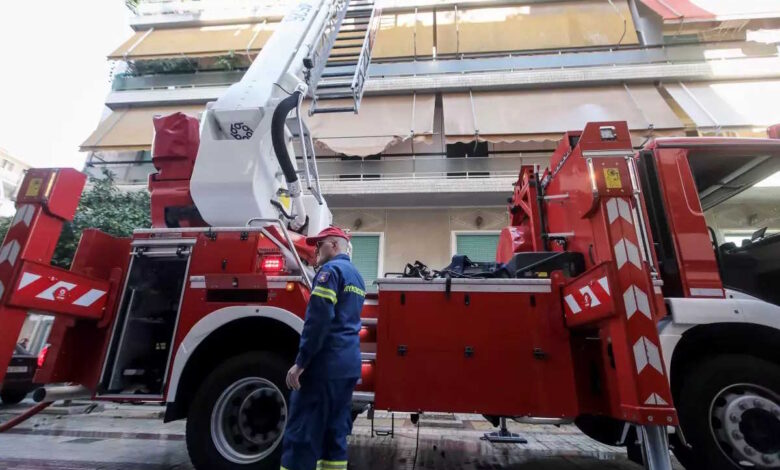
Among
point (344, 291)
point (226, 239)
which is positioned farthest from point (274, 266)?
point (344, 291)

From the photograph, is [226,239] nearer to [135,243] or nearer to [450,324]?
[135,243]

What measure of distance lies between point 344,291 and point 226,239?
126 cm

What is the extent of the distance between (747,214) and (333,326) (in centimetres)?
383

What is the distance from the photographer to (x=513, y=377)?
2.74 meters

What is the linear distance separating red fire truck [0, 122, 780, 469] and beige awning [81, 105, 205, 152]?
983 cm

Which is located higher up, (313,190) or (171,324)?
(313,190)

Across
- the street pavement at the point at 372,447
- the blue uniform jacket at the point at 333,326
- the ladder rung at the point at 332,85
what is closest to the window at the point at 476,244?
the street pavement at the point at 372,447

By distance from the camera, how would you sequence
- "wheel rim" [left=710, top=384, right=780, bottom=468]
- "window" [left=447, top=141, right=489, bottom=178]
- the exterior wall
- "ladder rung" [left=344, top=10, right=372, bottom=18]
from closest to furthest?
1. "wheel rim" [left=710, top=384, right=780, bottom=468]
2. "ladder rung" [left=344, top=10, right=372, bottom=18]
3. the exterior wall
4. "window" [left=447, top=141, right=489, bottom=178]

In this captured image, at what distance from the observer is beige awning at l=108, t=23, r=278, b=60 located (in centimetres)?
1315

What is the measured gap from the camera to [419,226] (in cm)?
1112

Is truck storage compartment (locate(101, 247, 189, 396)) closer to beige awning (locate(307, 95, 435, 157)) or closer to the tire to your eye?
the tire

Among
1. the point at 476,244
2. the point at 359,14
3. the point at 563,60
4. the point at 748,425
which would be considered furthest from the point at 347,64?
the point at 563,60

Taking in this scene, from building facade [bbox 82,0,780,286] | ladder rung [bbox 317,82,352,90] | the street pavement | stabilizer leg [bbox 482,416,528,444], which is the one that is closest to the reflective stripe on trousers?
the street pavement

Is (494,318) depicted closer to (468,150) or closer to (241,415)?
(241,415)
